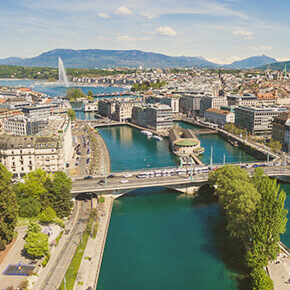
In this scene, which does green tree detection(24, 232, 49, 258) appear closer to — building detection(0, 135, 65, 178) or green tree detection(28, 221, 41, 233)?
green tree detection(28, 221, 41, 233)

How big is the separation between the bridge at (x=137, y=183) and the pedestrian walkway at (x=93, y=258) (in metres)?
4.43

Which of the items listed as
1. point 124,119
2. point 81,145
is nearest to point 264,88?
point 124,119

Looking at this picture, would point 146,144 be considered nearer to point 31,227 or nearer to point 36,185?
point 36,185

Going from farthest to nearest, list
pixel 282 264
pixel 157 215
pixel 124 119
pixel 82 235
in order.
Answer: pixel 124 119 → pixel 157 215 → pixel 82 235 → pixel 282 264

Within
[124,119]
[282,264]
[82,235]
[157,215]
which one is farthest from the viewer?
[124,119]

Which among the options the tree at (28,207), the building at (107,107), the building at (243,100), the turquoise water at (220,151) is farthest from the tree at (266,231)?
the building at (107,107)

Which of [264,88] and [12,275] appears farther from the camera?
[264,88]

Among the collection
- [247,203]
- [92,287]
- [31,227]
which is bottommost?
[92,287]

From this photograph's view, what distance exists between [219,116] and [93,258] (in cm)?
7447

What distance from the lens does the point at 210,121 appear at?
103 m

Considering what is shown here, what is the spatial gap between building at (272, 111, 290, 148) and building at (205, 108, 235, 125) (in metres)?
23.4

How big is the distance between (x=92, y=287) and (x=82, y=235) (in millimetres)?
7972

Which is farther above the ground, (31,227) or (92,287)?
(31,227)

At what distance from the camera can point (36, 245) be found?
29.8m
